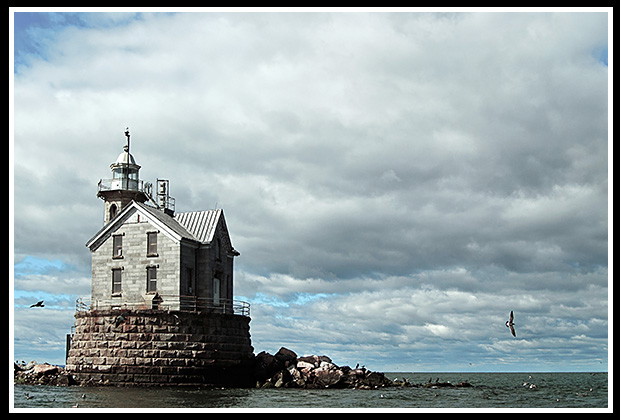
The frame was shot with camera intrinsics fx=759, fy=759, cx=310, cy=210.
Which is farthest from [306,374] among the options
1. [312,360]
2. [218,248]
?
[218,248]

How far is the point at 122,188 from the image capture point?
2026 inches

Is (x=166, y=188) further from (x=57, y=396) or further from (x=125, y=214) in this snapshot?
(x=57, y=396)

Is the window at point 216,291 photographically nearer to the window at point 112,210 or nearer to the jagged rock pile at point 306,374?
the jagged rock pile at point 306,374

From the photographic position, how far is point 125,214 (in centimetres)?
4762

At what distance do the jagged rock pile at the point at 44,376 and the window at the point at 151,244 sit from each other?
29.0ft

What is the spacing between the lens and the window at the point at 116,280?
47334mm

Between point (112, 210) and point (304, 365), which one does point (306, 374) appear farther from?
point (112, 210)

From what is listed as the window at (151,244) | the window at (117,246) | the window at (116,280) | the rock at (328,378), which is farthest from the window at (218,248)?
the rock at (328,378)

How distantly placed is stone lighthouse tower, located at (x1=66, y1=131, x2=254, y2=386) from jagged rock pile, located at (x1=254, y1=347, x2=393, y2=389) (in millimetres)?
1031

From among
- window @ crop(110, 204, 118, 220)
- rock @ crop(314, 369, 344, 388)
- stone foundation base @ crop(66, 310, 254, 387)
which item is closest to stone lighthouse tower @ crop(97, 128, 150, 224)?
window @ crop(110, 204, 118, 220)

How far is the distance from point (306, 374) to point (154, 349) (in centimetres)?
1025

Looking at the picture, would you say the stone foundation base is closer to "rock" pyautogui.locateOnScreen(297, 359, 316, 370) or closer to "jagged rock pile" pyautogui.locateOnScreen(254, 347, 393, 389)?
"jagged rock pile" pyautogui.locateOnScreen(254, 347, 393, 389)
